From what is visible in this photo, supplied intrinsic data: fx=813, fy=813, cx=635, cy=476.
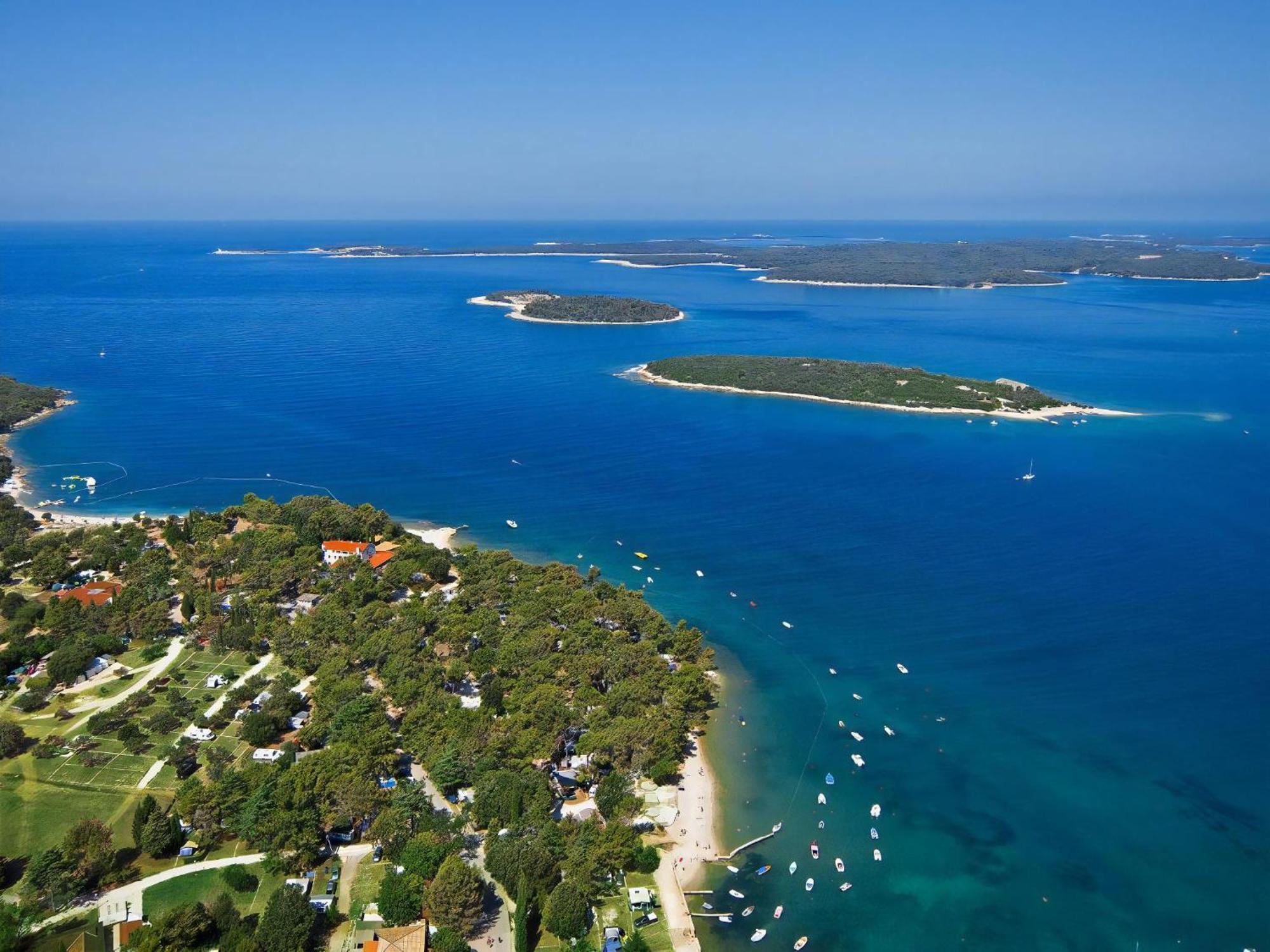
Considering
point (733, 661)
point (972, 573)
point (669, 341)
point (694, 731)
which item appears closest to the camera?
point (694, 731)

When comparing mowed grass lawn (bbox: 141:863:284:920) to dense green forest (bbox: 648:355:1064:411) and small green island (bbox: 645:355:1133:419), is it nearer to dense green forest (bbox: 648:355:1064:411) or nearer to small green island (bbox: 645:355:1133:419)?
small green island (bbox: 645:355:1133:419)

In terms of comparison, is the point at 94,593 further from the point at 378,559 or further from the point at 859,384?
the point at 859,384

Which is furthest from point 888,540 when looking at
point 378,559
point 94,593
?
point 94,593

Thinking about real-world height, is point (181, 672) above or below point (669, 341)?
below

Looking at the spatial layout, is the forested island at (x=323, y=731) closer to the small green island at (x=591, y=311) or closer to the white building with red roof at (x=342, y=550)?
the white building with red roof at (x=342, y=550)

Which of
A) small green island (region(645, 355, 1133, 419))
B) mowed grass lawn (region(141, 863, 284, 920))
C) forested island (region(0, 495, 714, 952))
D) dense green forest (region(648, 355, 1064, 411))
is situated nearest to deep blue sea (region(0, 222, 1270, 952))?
small green island (region(645, 355, 1133, 419))

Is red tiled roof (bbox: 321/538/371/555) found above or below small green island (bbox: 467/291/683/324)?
below

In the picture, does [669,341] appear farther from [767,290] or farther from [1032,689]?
[1032,689]

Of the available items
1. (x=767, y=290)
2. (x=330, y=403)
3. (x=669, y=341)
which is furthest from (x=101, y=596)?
(x=767, y=290)
